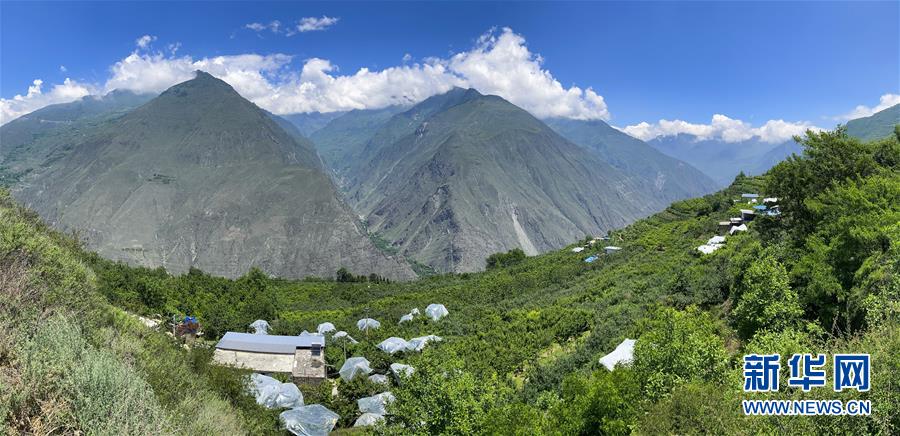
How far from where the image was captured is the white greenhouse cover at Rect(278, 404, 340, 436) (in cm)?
2288

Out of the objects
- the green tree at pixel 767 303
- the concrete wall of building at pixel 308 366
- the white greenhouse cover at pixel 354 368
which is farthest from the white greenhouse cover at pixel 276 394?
the green tree at pixel 767 303

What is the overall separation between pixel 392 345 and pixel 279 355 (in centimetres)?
822

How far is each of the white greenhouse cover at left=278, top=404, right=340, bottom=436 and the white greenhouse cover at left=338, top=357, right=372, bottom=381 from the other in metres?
6.37

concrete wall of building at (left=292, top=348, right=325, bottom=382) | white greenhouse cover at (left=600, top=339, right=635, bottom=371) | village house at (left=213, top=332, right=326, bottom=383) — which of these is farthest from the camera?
village house at (left=213, top=332, right=326, bottom=383)

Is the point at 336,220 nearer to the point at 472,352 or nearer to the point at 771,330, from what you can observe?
the point at 472,352

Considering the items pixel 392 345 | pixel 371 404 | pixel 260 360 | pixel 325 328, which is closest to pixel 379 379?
pixel 371 404

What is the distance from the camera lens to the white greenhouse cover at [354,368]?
3178 cm

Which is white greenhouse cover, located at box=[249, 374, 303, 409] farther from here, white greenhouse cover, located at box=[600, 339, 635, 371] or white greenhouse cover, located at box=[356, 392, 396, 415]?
white greenhouse cover, located at box=[600, 339, 635, 371]

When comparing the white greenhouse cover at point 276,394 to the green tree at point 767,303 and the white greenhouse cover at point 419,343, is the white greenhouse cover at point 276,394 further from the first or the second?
the green tree at point 767,303

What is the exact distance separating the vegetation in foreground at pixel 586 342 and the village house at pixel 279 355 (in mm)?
2052

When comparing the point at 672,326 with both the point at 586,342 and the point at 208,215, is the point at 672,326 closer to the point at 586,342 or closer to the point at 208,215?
the point at 586,342

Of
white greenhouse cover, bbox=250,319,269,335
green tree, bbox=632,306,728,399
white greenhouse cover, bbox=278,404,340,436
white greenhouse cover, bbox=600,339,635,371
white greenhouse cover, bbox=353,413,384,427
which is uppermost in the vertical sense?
green tree, bbox=632,306,728,399

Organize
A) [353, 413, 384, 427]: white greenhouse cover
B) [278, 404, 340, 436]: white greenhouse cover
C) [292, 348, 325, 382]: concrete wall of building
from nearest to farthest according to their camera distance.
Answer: [278, 404, 340, 436]: white greenhouse cover, [353, 413, 384, 427]: white greenhouse cover, [292, 348, 325, 382]: concrete wall of building

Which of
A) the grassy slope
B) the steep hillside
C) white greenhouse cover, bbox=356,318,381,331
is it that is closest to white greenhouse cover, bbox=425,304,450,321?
the steep hillside
